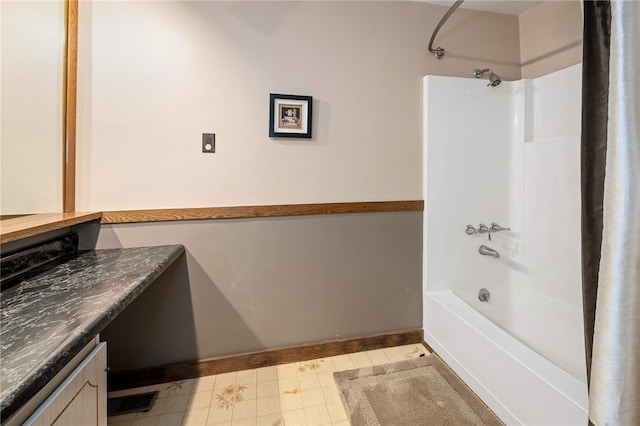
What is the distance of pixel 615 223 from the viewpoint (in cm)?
71

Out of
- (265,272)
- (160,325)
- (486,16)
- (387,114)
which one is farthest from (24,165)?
(486,16)

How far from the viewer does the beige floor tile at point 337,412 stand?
1366 millimetres

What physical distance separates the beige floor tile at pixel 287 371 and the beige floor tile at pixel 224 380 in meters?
0.26

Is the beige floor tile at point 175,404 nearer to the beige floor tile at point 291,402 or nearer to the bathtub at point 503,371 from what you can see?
the beige floor tile at point 291,402

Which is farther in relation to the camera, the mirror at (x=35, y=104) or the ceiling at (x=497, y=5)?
the ceiling at (x=497, y=5)

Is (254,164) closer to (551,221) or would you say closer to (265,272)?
(265,272)

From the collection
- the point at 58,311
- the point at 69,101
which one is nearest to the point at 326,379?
the point at 58,311

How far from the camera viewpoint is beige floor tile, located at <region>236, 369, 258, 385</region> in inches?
64.2

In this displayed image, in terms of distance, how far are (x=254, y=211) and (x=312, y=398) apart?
3.48ft

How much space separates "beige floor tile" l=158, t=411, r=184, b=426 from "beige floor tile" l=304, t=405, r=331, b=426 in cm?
60

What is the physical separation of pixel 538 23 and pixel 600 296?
2135 millimetres

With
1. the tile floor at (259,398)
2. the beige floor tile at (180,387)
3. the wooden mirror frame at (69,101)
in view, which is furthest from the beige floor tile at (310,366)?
the wooden mirror frame at (69,101)

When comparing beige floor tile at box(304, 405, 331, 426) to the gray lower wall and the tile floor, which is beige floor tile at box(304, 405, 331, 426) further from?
the gray lower wall

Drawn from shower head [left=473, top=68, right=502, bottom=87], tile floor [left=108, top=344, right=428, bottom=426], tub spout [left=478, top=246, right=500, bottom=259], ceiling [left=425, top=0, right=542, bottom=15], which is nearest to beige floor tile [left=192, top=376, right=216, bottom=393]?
tile floor [left=108, top=344, right=428, bottom=426]
